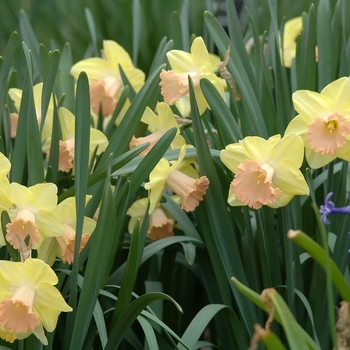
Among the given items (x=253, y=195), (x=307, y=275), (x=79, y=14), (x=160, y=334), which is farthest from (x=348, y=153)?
(x=79, y=14)

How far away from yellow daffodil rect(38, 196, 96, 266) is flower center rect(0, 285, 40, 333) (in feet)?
0.47

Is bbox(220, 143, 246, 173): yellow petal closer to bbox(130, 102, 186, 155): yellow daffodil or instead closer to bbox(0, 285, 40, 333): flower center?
bbox(130, 102, 186, 155): yellow daffodil

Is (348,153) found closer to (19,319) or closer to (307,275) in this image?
(307,275)

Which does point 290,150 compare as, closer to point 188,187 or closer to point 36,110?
point 188,187

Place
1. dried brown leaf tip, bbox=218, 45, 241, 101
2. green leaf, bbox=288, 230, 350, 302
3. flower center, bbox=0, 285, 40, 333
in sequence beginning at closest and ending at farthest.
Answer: green leaf, bbox=288, 230, 350, 302 < flower center, bbox=0, 285, 40, 333 < dried brown leaf tip, bbox=218, 45, 241, 101

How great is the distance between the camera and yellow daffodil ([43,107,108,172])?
45.5 inches

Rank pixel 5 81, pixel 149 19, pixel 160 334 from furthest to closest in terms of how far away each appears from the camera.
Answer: pixel 149 19 < pixel 5 81 < pixel 160 334

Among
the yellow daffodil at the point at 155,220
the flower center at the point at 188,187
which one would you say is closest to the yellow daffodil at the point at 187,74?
the flower center at the point at 188,187

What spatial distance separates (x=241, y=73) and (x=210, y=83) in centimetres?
12

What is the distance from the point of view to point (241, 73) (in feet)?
3.44

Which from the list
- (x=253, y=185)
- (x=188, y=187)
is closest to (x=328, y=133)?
(x=253, y=185)

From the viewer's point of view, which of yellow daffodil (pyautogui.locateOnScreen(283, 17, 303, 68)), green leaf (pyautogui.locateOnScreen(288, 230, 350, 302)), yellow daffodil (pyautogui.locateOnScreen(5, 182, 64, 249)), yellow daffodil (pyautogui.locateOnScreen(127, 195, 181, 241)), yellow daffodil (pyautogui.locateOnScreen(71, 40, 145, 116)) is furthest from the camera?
yellow daffodil (pyautogui.locateOnScreen(283, 17, 303, 68))

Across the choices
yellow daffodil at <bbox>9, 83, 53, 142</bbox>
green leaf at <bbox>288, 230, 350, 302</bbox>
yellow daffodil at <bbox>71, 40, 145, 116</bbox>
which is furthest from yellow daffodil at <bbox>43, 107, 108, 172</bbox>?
green leaf at <bbox>288, 230, 350, 302</bbox>

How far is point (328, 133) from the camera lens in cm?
90
